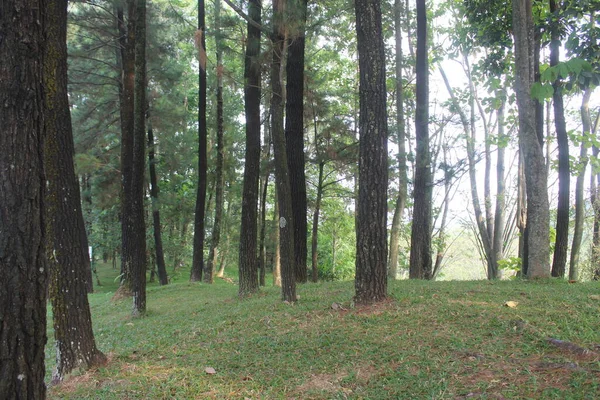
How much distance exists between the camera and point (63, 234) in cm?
481

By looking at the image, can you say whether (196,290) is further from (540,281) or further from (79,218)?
(540,281)

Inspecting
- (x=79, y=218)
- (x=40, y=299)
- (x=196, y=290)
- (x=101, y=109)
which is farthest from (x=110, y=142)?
(x=40, y=299)

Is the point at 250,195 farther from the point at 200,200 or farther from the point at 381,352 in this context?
the point at 200,200

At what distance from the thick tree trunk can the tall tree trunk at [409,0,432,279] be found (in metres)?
4.52

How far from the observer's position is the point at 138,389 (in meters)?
3.71

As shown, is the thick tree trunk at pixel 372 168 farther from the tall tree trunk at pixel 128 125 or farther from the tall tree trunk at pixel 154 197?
the tall tree trunk at pixel 154 197

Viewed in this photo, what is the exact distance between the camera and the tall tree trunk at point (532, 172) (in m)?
6.89

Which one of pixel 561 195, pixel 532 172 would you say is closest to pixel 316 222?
pixel 561 195

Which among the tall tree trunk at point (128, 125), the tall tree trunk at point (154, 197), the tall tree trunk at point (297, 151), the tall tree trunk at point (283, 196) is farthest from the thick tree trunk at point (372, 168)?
the tall tree trunk at point (154, 197)

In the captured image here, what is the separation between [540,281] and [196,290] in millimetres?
8562

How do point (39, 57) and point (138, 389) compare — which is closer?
point (39, 57)

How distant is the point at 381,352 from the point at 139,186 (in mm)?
5852

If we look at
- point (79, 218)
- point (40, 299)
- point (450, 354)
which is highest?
point (79, 218)

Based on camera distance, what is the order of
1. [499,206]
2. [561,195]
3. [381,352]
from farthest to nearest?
[499,206] → [561,195] → [381,352]
